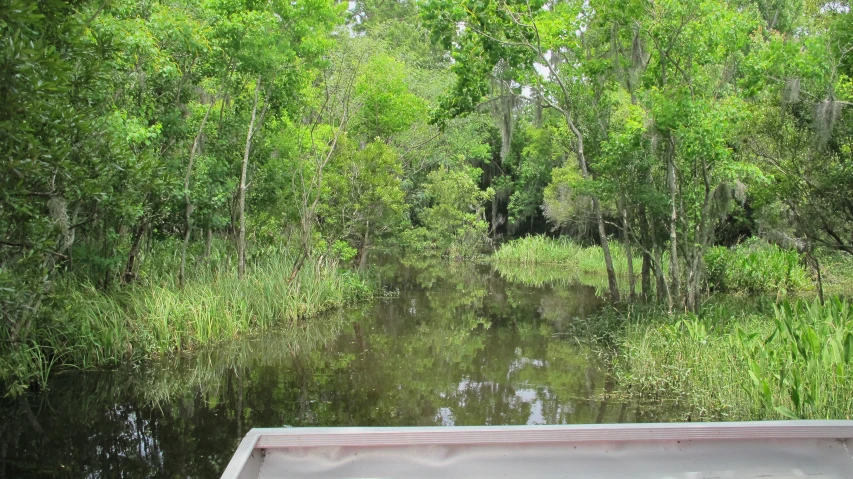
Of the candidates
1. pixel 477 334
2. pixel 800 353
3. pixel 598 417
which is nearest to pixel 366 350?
pixel 477 334

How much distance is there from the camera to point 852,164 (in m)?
7.26

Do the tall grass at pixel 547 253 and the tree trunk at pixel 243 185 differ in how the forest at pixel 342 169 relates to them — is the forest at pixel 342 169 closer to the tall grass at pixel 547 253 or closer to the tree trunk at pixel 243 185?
the tree trunk at pixel 243 185

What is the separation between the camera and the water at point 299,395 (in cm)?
432

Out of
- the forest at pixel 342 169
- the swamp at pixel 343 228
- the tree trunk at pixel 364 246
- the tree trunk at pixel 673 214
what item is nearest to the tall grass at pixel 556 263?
the swamp at pixel 343 228

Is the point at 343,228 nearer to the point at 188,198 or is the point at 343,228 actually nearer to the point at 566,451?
the point at 188,198

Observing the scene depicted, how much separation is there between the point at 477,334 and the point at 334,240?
4.01 meters

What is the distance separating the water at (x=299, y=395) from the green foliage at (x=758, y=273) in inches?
172

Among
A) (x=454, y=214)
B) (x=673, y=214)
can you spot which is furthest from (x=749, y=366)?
(x=454, y=214)

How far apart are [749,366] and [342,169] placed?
869 centimetres

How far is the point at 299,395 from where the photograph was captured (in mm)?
5723

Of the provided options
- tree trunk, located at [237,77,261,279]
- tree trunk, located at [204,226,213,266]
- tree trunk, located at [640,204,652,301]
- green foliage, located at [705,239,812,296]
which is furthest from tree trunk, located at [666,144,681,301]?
Result: tree trunk, located at [204,226,213,266]

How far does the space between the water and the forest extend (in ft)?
1.74

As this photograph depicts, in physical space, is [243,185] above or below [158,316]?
above

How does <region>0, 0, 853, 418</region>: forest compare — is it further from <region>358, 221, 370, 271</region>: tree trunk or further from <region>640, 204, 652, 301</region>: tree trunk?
<region>358, 221, 370, 271</region>: tree trunk
